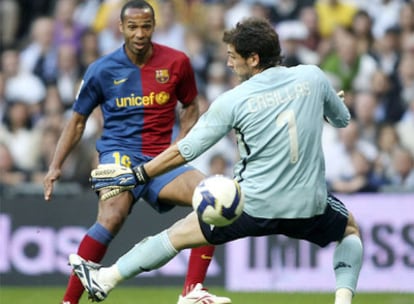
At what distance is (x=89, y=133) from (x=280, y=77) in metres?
7.38

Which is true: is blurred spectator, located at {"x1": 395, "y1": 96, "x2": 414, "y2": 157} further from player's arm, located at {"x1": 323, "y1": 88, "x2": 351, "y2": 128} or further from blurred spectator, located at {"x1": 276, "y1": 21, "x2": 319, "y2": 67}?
player's arm, located at {"x1": 323, "y1": 88, "x2": 351, "y2": 128}

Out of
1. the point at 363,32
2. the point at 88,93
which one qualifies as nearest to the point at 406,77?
the point at 363,32

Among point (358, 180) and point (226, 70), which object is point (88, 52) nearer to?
point (226, 70)

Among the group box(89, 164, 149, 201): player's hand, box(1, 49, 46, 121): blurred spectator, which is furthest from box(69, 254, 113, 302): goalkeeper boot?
box(1, 49, 46, 121): blurred spectator

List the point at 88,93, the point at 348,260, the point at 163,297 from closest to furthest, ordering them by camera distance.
Answer: the point at 348,260
the point at 88,93
the point at 163,297

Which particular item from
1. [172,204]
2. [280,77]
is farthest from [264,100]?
[172,204]

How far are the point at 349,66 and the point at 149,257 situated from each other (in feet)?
25.0

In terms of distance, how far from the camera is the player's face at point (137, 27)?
32.8ft

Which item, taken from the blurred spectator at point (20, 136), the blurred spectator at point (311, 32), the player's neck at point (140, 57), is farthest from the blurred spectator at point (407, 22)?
the player's neck at point (140, 57)

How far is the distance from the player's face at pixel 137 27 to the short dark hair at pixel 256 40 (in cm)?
158

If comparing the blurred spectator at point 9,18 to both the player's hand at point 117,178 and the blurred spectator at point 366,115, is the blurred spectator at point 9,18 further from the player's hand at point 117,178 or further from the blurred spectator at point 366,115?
the player's hand at point 117,178

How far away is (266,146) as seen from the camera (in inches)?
333

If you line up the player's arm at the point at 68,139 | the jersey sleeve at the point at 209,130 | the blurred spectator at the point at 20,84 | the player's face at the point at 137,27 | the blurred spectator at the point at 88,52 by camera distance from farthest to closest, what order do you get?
the blurred spectator at the point at 88,52 < the blurred spectator at the point at 20,84 < the player's arm at the point at 68,139 < the player's face at the point at 137,27 < the jersey sleeve at the point at 209,130

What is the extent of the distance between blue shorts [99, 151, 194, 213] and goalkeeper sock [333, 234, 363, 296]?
1732 millimetres
